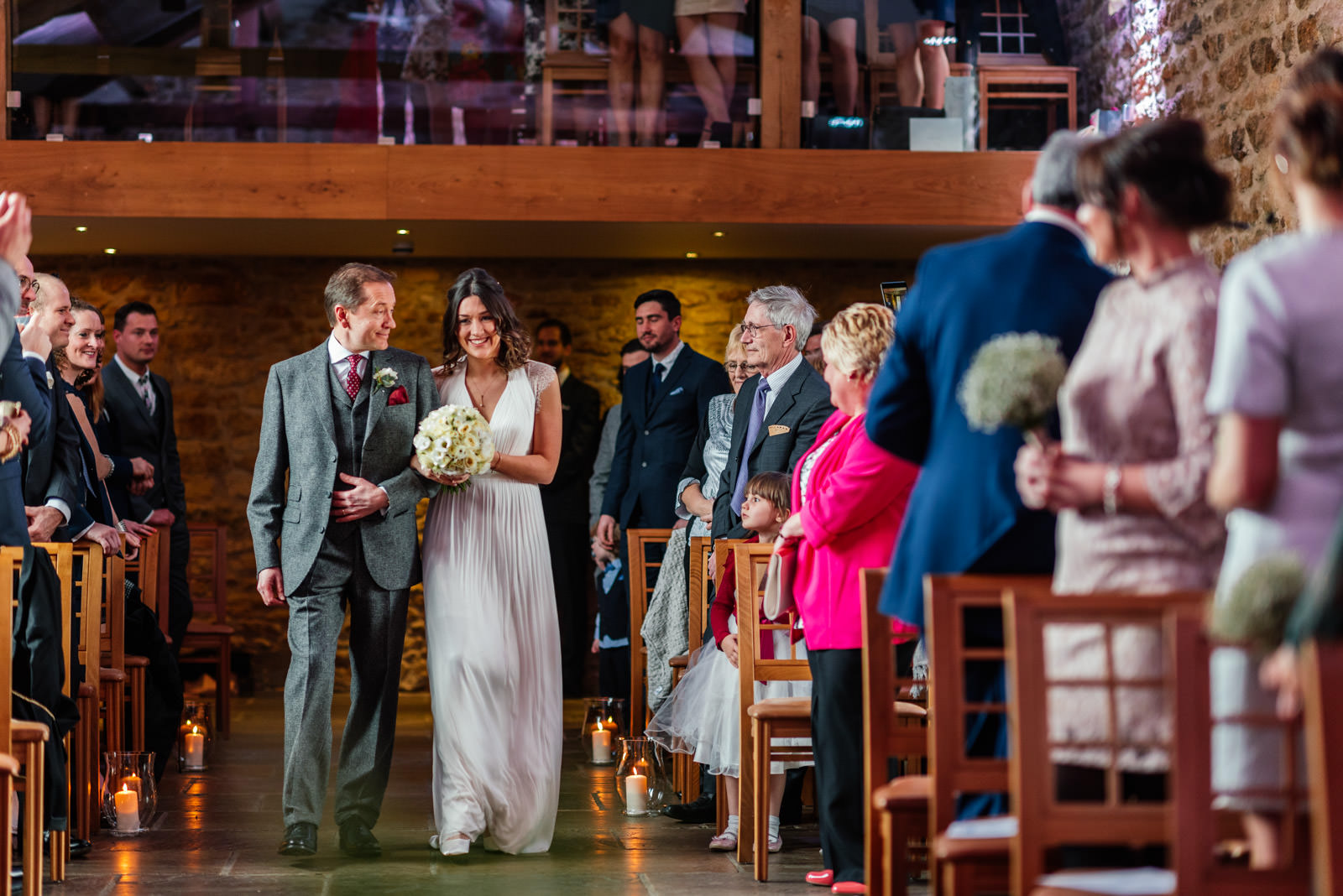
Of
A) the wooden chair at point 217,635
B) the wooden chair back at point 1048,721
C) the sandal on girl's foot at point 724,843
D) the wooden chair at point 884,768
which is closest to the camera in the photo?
the wooden chair back at point 1048,721

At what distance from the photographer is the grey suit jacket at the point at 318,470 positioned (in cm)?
452

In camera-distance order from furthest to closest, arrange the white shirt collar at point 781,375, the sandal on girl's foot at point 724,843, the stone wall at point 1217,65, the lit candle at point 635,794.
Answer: the stone wall at point 1217,65 → the lit candle at point 635,794 → the white shirt collar at point 781,375 → the sandal on girl's foot at point 724,843

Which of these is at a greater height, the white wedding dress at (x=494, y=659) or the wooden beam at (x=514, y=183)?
the wooden beam at (x=514, y=183)

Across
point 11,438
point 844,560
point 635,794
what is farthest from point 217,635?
point 844,560

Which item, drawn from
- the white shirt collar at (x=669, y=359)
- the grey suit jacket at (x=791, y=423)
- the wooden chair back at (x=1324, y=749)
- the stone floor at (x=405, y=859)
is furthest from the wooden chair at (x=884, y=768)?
the white shirt collar at (x=669, y=359)


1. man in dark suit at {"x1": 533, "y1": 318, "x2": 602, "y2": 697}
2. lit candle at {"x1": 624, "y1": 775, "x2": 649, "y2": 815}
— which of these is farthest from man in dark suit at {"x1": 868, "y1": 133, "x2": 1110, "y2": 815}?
man in dark suit at {"x1": 533, "y1": 318, "x2": 602, "y2": 697}

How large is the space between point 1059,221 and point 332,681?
2873 millimetres

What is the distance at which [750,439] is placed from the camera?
5160 millimetres

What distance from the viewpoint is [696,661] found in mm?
5160

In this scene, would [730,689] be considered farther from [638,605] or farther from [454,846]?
[638,605]

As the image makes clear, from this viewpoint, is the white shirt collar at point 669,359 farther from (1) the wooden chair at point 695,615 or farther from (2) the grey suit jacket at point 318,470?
(2) the grey suit jacket at point 318,470

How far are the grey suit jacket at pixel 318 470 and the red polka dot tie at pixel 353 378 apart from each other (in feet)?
0.14

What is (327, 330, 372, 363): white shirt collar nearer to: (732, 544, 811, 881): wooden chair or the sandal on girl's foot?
(732, 544, 811, 881): wooden chair

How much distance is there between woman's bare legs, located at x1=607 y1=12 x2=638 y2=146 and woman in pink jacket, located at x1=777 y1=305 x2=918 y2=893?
173 inches
